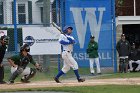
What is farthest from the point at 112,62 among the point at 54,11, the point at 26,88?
the point at 26,88

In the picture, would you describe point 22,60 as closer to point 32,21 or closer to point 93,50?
point 93,50

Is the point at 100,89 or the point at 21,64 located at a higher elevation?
the point at 21,64

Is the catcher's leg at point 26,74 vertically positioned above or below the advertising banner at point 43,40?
below

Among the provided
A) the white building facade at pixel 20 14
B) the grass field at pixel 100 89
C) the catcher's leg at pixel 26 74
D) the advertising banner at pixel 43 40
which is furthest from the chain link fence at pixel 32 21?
the grass field at pixel 100 89

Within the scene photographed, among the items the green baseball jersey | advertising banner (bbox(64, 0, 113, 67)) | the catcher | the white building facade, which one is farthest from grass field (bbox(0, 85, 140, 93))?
the white building facade

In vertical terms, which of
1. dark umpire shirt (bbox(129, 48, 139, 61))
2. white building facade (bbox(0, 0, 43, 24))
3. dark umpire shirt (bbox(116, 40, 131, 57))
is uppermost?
white building facade (bbox(0, 0, 43, 24))

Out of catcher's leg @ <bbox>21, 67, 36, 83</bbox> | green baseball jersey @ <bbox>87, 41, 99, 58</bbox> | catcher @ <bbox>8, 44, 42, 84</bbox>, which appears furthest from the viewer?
green baseball jersey @ <bbox>87, 41, 99, 58</bbox>

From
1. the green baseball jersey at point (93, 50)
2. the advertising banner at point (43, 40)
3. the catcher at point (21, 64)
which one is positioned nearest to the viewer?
the catcher at point (21, 64)

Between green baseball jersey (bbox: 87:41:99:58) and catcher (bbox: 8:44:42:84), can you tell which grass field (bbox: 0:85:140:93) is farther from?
green baseball jersey (bbox: 87:41:99:58)

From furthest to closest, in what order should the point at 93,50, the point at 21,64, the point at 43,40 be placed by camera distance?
the point at 93,50 < the point at 43,40 < the point at 21,64

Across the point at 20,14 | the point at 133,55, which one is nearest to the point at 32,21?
the point at 20,14

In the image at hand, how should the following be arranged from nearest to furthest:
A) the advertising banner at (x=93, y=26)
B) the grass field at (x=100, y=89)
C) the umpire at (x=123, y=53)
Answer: the grass field at (x=100, y=89) < the advertising banner at (x=93, y=26) < the umpire at (x=123, y=53)

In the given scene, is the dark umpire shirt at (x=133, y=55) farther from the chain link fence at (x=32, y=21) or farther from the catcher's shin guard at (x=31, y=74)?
the catcher's shin guard at (x=31, y=74)

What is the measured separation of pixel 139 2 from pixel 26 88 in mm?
16489
